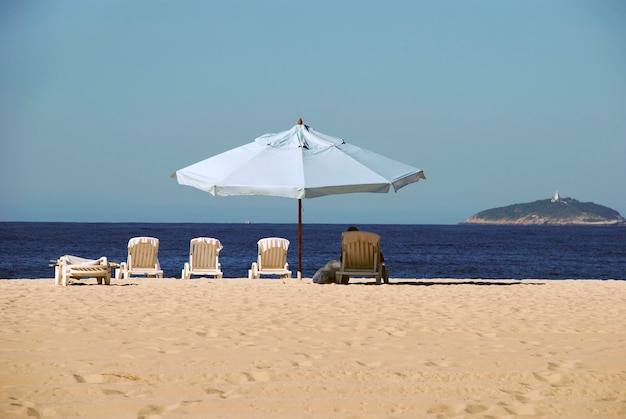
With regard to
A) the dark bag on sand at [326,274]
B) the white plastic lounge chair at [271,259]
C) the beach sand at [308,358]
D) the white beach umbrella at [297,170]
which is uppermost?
the white beach umbrella at [297,170]

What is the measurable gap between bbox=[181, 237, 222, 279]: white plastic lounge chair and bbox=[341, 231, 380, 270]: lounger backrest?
266 cm

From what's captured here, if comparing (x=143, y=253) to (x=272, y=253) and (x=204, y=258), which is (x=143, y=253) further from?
(x=272, y=253)

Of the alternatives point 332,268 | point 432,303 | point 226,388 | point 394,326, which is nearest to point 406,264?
point 332,268

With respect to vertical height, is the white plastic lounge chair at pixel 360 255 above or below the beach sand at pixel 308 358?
above

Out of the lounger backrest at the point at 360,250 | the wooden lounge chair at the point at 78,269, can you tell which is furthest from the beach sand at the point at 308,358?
the lounger backrest at the point at 360,250

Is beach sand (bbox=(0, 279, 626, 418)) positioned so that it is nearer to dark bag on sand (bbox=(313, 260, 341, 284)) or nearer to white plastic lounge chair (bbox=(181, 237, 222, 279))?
dark bag on sand (bbox=(313, 260, 341, 284))

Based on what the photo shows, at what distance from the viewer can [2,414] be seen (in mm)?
4230

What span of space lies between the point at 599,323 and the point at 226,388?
455 centimetres

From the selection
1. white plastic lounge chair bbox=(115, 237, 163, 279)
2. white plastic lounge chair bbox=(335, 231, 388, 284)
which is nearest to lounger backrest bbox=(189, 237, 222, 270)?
white plastic lounge chair bbox=(115, 237, 163, 279)

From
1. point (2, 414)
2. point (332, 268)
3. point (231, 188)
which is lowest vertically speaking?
point (2, 414)

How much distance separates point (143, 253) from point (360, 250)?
12.8 feet

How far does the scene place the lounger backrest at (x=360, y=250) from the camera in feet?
39.3

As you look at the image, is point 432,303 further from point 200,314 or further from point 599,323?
point 200,314

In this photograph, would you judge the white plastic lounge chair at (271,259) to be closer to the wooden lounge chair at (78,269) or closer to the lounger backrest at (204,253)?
the lounger backrest at (204,253)
